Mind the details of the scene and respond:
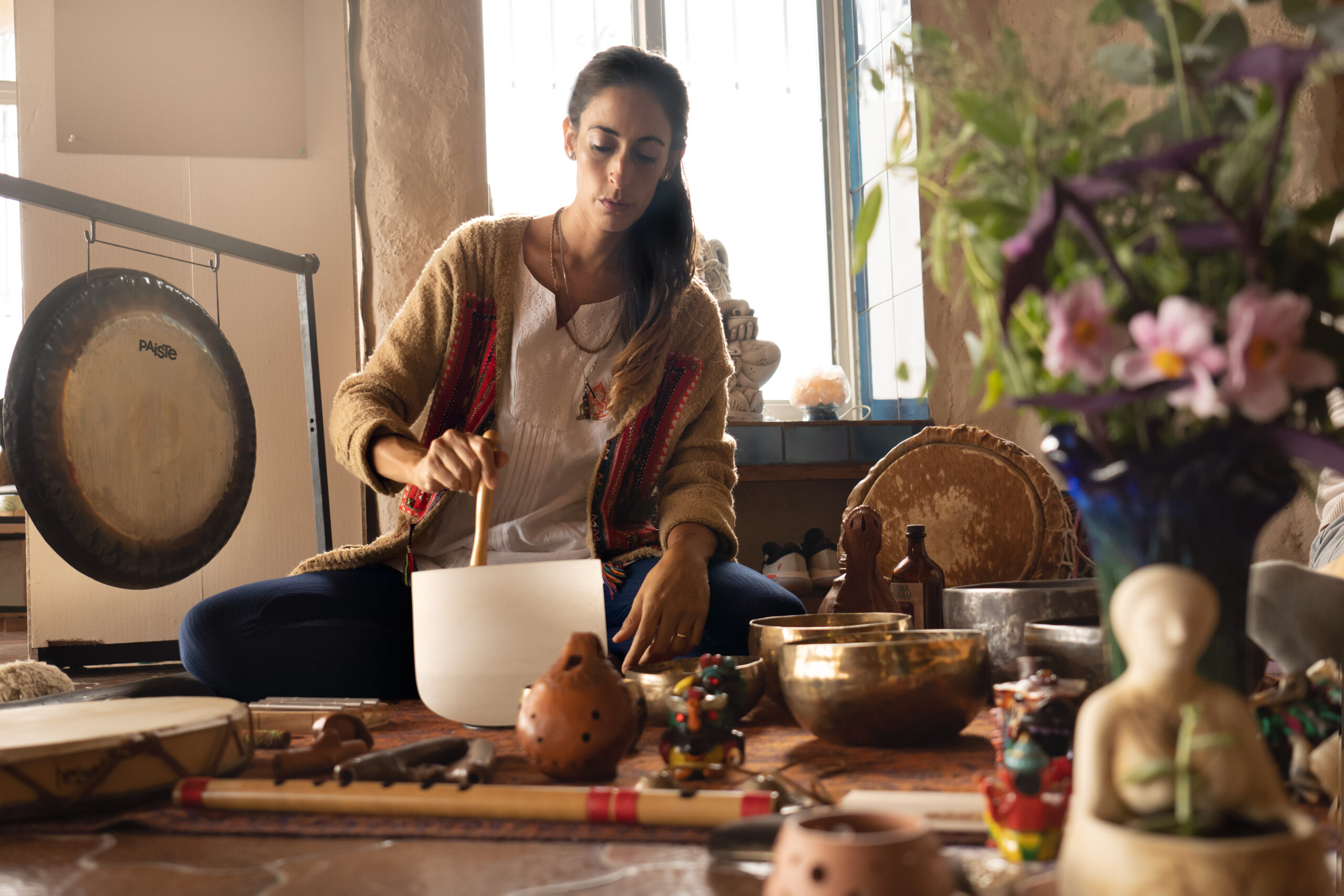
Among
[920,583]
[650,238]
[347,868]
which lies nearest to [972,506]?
[920,583]

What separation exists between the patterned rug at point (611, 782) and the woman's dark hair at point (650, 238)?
705mm

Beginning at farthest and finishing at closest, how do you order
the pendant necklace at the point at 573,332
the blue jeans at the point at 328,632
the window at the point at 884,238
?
the window at the point at 884,238
the pendant necklace at the point at 573,332
the blue jeans at the point at 328,632

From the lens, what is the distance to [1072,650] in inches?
32.8

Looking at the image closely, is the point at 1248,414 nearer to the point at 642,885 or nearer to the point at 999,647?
the point at 642,885

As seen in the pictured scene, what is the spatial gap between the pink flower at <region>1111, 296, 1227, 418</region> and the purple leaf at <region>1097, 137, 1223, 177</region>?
0.17 ft

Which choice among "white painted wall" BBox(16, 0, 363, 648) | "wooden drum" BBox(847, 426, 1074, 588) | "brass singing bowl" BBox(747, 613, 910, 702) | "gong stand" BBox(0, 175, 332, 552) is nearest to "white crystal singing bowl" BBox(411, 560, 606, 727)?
"brass singing bowl" BBox(747, 613, 910, 702)

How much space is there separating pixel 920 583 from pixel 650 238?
0.71m

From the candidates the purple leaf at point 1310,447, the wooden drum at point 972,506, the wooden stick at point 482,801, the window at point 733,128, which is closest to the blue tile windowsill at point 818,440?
the window at point 733,128

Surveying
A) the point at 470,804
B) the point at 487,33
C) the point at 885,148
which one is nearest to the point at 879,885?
the point at 470,804

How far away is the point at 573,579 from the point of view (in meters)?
0.95

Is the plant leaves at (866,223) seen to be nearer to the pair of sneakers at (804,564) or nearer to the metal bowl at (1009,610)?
the metal bowl at (1009,610)

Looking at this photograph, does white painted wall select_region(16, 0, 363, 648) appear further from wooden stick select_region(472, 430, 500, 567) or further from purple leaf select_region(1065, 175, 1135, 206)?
purple leaf select_region(1065, 175, 1135, 206)

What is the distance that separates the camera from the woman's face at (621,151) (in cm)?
148

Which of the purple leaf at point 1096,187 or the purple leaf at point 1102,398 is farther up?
the purple leaf at point 1096,187
